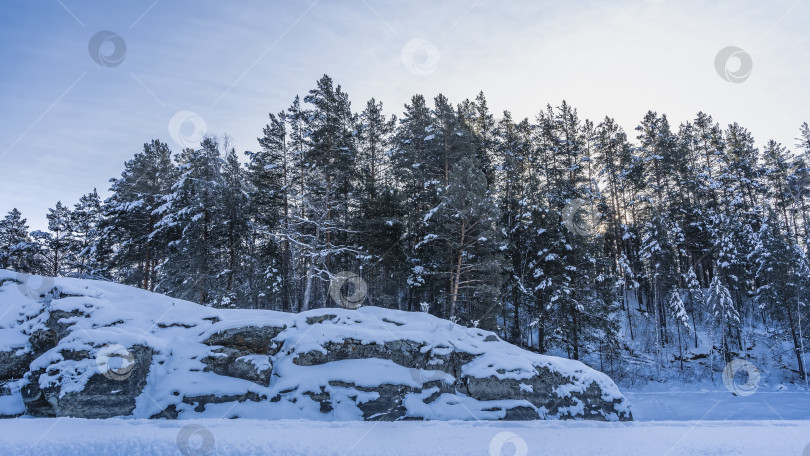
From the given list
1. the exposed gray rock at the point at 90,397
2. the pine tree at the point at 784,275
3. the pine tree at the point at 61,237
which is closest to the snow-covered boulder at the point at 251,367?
the exposed gray rock at the point at 90,397

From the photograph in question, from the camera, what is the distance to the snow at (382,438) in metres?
5.21

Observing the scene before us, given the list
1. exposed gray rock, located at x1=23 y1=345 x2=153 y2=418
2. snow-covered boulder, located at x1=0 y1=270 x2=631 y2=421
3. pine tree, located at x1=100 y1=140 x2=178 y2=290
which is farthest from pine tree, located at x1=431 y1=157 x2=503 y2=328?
pine tree, located at x1=100 y1=140 x2=178 y2=290

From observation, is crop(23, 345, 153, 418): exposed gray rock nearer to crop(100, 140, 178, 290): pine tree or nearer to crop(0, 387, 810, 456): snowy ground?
crop(0, 387, 810, 456): snowy ground

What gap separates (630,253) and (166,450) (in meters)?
38.5

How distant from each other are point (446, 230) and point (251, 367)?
38.8 ft

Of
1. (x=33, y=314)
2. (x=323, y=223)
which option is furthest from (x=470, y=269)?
(x=33, y=314)

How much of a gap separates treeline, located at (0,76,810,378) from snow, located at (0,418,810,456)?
9050mm

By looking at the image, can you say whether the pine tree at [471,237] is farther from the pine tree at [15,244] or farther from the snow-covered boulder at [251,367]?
the pine tree at [15,244]

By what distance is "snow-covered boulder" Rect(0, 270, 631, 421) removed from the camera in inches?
318

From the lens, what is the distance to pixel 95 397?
25.7 ft

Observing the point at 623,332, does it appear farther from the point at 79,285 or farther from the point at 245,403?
the point at 79,285

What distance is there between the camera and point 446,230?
18781 millimetres

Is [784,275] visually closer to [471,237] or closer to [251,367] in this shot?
[471,237]

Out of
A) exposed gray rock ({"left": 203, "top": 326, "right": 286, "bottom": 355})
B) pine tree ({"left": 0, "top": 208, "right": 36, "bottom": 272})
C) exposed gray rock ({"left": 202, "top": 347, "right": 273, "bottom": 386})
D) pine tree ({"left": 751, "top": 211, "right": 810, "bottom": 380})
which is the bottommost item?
exposed gray rock ({"left": 202, "top": 347, "right": 273, "bottom": 386})
